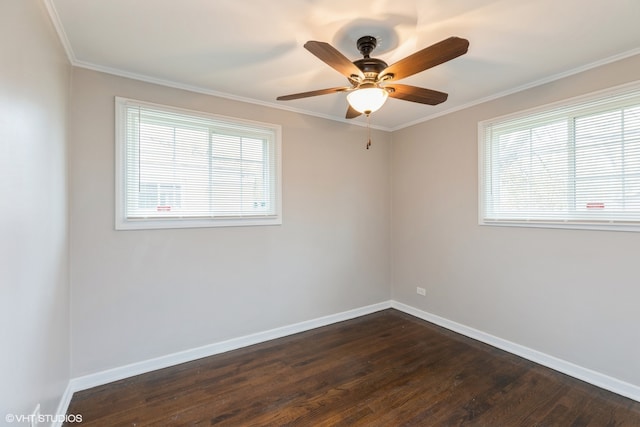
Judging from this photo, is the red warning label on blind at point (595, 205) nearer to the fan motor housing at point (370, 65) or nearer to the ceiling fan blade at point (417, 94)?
the ceiling fan blade at point (417, 94)

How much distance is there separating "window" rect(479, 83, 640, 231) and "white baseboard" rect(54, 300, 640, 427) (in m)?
1.21

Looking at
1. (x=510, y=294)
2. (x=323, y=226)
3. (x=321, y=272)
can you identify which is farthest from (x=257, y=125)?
(x=510, y=294)

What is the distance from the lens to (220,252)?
9.65ft

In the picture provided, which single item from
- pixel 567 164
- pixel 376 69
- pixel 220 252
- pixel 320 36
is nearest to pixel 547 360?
pixel 567 164

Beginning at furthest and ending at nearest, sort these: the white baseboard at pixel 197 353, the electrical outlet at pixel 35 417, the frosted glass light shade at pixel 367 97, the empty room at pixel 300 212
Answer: the white baseboard at pixel 197 353
the frosted glass light shade at pixel 367 97
the empty room at pixel 300 212
the electrical outlet at pixel 35 417

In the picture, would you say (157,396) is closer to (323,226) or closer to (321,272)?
(321,272)

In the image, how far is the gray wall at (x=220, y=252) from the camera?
237cm

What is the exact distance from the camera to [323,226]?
3.63 m

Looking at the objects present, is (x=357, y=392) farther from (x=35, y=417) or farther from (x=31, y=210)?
(x=31, y=210)

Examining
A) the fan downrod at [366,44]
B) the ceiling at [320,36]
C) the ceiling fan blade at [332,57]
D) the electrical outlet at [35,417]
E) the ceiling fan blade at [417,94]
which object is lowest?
the electrical outlet at [35,417]

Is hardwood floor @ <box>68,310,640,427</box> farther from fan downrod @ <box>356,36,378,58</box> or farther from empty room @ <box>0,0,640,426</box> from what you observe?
fan downrod @ <box>356,36,378,58</box>

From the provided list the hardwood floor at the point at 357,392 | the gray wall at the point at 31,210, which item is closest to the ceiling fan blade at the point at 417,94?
the gray wall at the point at 31,210

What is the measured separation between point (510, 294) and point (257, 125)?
3137 millimetres

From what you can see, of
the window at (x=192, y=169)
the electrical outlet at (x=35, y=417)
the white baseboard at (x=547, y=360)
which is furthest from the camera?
the window at (x=192, y=169)
